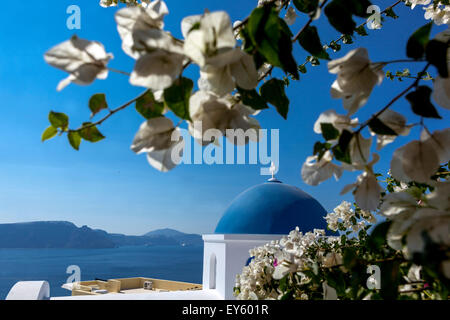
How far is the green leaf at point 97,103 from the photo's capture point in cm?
53

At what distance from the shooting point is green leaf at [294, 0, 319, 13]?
1.96ft

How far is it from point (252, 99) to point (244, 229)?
6351mm

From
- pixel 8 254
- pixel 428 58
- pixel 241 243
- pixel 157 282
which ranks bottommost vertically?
pixel 8 254

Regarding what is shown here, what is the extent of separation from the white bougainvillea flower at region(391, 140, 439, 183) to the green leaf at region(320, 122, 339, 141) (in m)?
0.12

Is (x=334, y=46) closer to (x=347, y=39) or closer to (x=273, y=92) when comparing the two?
(x=347, y=39)

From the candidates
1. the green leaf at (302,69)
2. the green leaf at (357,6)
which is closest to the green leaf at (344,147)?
the green leaf at (357,6)

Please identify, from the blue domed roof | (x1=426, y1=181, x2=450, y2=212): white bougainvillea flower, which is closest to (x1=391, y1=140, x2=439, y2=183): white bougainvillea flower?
(x1=426, y1=181, x2=450, y2=212): white bougainvillea flower

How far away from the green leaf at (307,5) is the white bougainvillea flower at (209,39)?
0.26 meters

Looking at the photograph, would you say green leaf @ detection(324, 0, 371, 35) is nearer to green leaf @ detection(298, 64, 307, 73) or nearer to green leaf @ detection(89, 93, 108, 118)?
green leaf @ detection(89, 93, 108, 118)

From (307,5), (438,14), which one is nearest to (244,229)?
(438,14)

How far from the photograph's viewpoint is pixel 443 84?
54 cm
